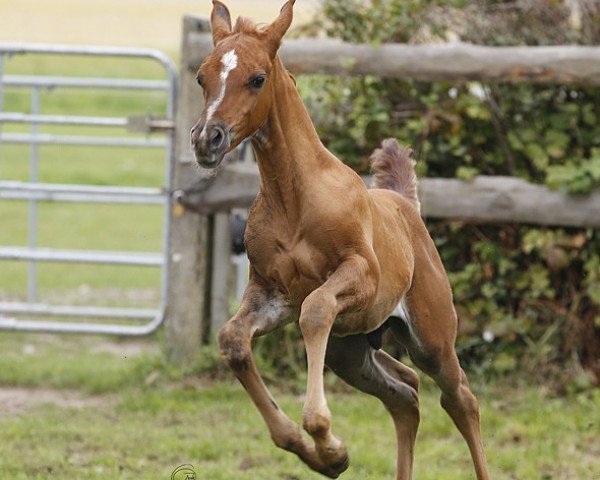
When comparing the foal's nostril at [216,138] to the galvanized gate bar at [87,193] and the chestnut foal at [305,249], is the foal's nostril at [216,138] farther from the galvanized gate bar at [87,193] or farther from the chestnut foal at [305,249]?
the galvanized gate bar at [87,193]

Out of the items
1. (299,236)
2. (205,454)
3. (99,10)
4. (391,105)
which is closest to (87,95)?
(391,105)

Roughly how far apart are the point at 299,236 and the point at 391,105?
403cm

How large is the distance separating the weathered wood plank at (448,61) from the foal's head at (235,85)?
341 centimetres

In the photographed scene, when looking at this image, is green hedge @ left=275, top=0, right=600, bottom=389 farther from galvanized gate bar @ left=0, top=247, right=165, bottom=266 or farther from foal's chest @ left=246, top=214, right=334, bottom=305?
foal's chest @ left=246, top=214, right=334, bottom=305

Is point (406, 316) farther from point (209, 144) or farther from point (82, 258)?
point (82, 258)

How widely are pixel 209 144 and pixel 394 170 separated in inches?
72.1

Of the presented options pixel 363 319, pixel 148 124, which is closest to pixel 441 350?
pixel 363 319

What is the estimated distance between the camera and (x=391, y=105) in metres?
8.82

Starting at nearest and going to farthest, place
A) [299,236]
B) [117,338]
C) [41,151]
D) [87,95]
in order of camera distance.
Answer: [299,236]
[117,338]
[41,151]
[87,95]

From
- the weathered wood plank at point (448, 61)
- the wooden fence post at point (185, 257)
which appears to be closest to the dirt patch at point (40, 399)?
the wooden fence post at point (185, 257)

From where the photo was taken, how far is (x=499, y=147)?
8633 millimetres

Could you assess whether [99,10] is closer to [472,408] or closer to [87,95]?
[87,95]

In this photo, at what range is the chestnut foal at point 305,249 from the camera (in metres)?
4.57

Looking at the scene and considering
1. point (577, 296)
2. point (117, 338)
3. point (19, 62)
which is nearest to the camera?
point (577, 296)
